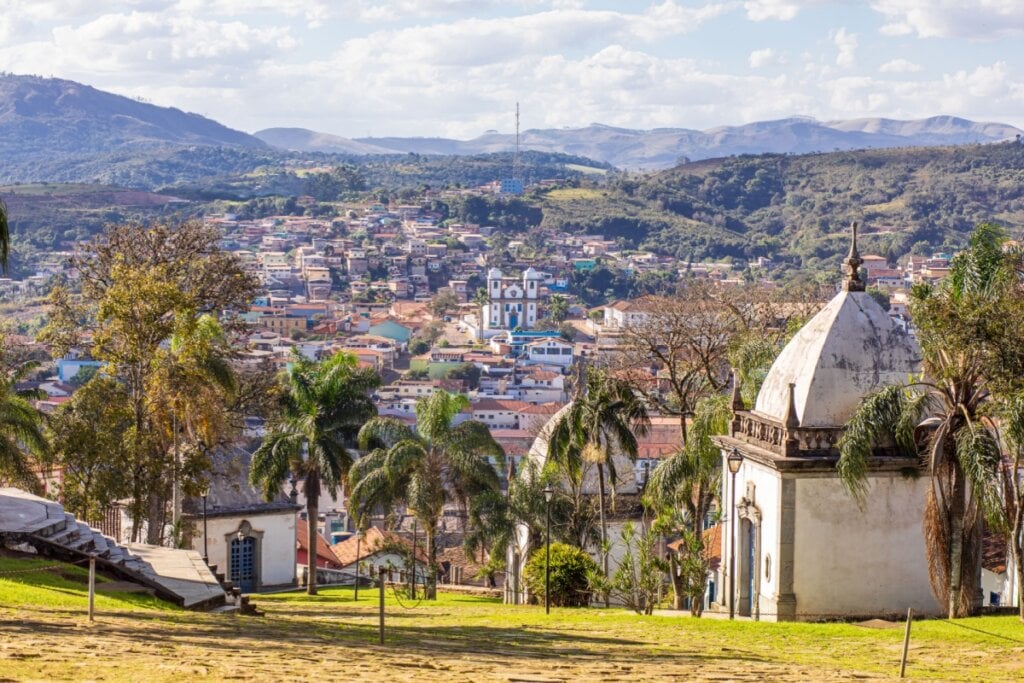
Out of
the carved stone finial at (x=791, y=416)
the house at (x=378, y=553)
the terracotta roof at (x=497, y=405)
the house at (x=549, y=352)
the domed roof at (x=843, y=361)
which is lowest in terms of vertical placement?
the terracotta roof at (x=497, y=405)

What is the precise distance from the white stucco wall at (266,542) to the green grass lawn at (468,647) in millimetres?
12968

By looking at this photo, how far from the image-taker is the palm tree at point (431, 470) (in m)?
25.8

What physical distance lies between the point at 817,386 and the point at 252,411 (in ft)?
54.9

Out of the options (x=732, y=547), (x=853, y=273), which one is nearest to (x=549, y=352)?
(x=732, y=547)

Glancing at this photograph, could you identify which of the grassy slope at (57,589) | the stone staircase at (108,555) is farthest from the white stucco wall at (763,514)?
the grassy slope at (57,589)

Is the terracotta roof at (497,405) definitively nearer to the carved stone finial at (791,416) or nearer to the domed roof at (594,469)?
the domed roof at (594,469)

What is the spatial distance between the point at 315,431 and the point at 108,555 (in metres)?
8.75

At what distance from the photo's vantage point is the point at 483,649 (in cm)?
1362

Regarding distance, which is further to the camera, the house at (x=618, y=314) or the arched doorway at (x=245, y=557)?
the house at (x=618, y=314)

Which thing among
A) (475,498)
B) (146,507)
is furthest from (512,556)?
(146,507)

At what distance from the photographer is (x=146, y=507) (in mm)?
25625

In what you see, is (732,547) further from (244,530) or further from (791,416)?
(244,530)

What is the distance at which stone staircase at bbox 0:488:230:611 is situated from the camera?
1795cm

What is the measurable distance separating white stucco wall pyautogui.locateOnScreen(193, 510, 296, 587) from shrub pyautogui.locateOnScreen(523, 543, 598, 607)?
35.9 feet
